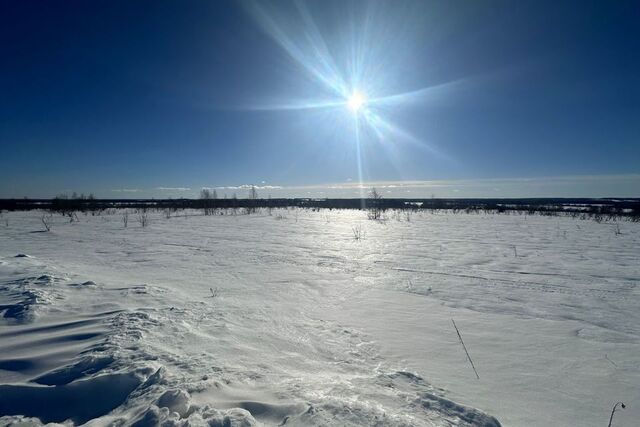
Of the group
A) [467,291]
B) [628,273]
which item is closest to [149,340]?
[467,291]

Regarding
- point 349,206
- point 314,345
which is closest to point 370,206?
point 349,206

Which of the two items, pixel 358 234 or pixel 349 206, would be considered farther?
pixel 349 206

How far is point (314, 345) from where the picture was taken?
3209 mm

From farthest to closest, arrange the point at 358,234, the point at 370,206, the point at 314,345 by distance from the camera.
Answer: the point at 370,206, the point at 358,234, the point at 314,345

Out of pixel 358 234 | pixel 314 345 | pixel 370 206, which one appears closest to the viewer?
pixel 314 345

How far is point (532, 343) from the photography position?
11.0 ft

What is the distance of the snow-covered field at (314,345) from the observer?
2027 mm

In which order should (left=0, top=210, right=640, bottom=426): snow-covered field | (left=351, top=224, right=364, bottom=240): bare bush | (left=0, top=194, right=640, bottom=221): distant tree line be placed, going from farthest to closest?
(left=0, top=194, right=640, bottom=221): distant tree line
(left=351, top=224, right=364, bottom=240): bare bush
(left=0, top=210, right=640, bottom=426): snow-covered field

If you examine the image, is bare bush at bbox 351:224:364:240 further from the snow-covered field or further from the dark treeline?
the dark treeline

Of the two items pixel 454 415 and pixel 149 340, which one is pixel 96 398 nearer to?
pixel 149 340

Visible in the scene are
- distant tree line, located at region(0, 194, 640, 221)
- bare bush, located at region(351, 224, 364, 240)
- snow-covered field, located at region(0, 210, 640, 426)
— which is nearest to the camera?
snow-covered field, located at region(0, 210, 640, 426)

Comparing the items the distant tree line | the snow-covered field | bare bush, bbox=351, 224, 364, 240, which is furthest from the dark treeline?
the snow-covered field

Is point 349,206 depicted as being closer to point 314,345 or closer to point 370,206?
point 370,206

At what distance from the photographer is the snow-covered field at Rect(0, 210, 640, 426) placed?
2.03m
